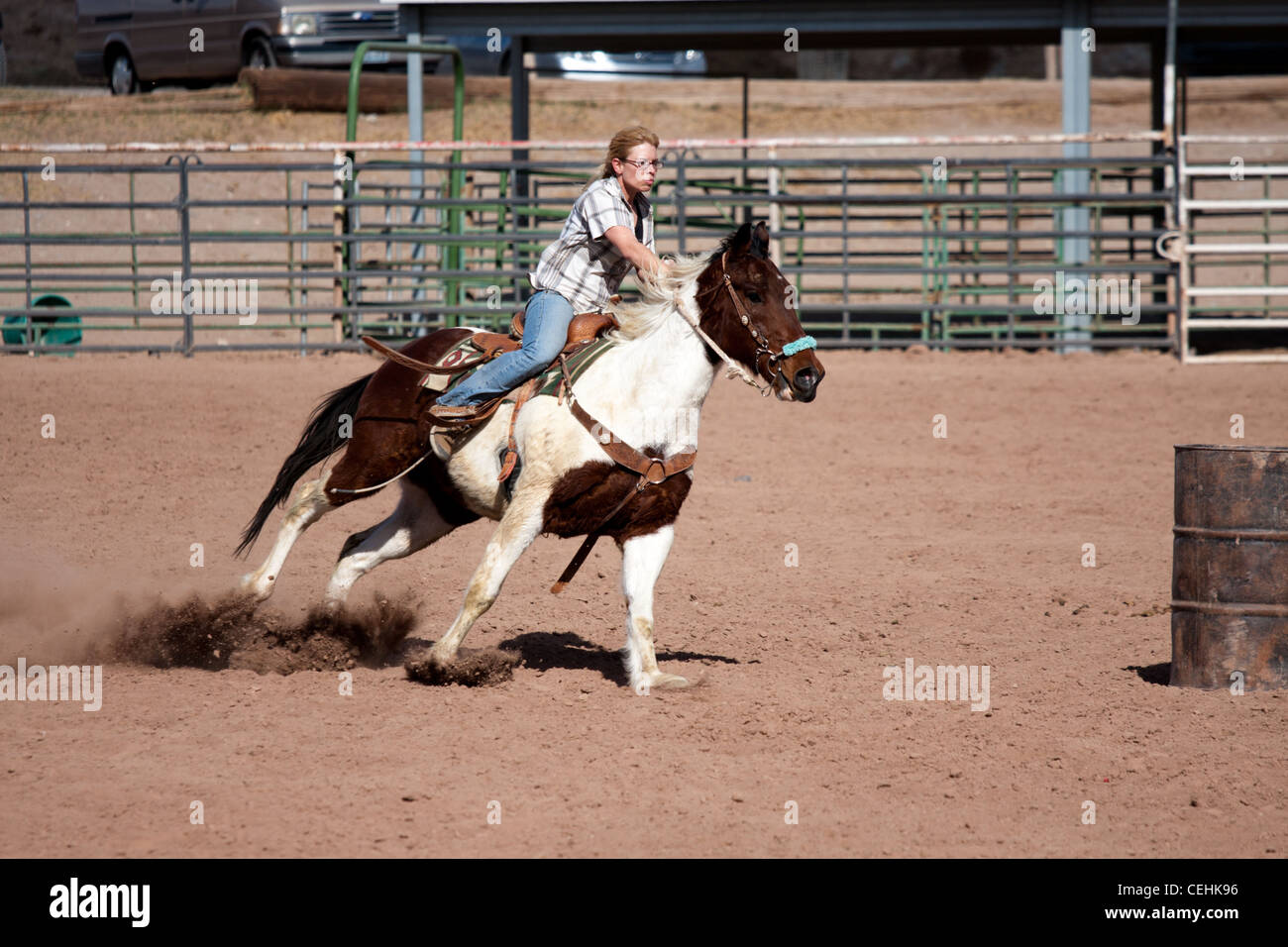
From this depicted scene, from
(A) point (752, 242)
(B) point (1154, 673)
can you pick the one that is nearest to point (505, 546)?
(A) point (752, 242)

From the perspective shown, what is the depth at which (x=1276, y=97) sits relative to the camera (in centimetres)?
2845

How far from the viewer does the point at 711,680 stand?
19.4ft

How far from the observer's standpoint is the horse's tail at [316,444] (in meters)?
6.30

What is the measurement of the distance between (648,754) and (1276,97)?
28451mm

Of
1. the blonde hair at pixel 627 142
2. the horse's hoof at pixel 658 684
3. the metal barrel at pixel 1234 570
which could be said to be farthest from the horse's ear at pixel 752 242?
the metal barrel at pixel 1234 570

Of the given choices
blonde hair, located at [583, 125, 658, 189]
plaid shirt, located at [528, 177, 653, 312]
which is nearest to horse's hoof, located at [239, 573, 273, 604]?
plaid shirt, located at [528, 177, 653, 312]

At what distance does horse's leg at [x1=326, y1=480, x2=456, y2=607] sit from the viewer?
20.3 feet

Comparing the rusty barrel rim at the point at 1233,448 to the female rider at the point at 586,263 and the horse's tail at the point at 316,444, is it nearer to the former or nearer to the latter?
the female rider at the point at 586,263

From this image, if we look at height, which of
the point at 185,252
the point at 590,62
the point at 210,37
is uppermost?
the point at 590,62

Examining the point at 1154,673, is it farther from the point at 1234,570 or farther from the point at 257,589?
the point at 257,589

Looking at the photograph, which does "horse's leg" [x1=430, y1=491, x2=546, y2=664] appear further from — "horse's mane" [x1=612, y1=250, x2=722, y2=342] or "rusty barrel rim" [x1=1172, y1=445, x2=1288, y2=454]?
"rusty barrel rim" [x1=1172, y1=445, x2=1288, y2=454]

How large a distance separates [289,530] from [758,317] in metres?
2.38

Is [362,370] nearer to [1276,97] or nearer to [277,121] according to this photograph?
[277,121]
